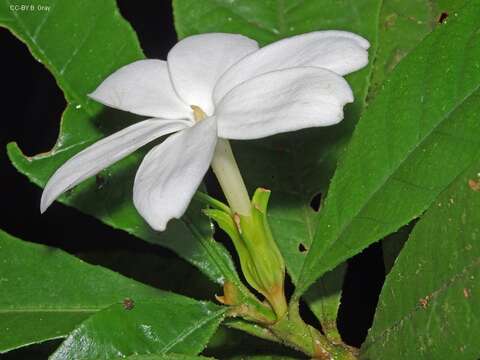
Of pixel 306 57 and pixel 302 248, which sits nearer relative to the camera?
pixel 306 57

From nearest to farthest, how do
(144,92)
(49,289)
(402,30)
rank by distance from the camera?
(144,92) < (49,289) < (402,30)

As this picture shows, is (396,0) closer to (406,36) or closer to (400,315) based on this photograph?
(406,36)

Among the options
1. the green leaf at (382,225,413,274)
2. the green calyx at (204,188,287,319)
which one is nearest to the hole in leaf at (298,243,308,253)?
the green leaf at (382,225,413,274)

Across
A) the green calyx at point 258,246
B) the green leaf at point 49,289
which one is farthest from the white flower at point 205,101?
the green leaf at point 49,289

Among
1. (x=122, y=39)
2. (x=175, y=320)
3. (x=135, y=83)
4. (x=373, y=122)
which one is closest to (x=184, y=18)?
(x=122, y=39)

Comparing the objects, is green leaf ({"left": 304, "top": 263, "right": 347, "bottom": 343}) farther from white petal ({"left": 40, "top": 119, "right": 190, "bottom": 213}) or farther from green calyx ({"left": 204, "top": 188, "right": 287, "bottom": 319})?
white petal ({"left": 40, "top": 119, "right": 190, "bottom": 213})

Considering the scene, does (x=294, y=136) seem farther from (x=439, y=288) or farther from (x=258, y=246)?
(x=439, y=288)

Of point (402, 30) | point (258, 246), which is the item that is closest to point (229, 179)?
point (258, 246)
